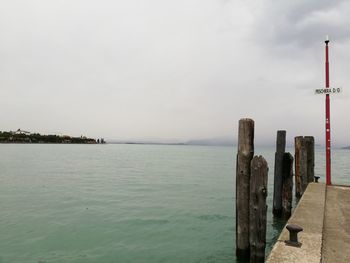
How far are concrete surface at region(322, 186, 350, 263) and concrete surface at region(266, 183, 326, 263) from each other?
0.12m

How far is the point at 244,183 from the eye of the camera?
6.47 metres

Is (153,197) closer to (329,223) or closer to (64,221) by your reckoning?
(64,221)

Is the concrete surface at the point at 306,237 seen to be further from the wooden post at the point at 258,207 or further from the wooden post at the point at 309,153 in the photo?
the wooden post at the point at 309,153

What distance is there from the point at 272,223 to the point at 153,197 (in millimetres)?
7705

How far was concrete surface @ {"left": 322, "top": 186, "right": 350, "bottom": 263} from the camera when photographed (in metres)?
4.36

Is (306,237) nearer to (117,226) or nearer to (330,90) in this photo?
(330,90)

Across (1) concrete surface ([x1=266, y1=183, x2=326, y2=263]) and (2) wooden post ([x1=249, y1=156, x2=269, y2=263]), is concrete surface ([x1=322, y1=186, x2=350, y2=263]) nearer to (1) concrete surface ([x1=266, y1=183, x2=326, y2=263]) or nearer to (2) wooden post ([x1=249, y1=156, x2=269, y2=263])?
(1) concrete surface ([x1=266, y1=183, x2=326, y2=263])

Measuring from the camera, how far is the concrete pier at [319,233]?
4188 millimetres

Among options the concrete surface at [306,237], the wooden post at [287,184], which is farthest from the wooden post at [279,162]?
the concrete surface at [306,237]

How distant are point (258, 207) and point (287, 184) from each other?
5.03m

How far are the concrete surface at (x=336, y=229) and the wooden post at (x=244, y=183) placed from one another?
151cm

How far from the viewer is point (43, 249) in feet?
27.7

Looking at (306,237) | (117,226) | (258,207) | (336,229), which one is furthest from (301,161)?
(306,237)

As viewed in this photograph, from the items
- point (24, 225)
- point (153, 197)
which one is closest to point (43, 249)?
point (24, 225)
